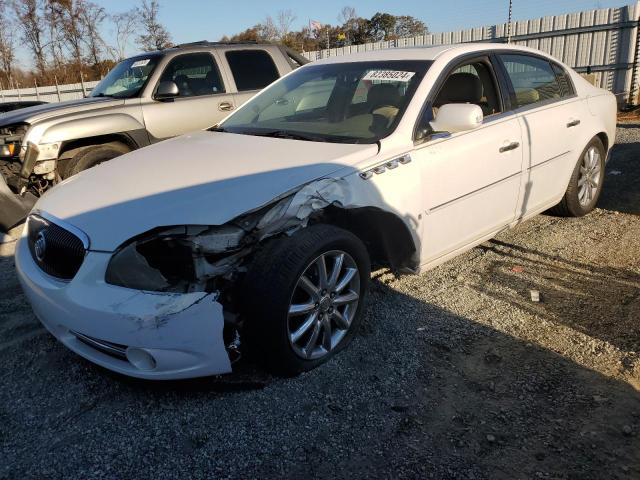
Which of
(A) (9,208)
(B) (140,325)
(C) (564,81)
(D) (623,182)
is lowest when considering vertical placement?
(D) (623,182)

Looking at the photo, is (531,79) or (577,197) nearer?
(531,79)

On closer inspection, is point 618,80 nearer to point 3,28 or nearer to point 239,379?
point 239,379

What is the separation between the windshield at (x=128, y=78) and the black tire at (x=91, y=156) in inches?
28.4

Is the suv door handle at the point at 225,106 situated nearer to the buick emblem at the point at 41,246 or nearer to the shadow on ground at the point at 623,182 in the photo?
the buick emblem at the point at 41,246

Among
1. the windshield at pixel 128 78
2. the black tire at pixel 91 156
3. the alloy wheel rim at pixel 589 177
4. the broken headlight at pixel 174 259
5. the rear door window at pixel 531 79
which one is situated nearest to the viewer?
the broken headlight at pixel 174 259

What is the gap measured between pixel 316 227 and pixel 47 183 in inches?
169

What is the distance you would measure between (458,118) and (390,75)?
2.27 feet

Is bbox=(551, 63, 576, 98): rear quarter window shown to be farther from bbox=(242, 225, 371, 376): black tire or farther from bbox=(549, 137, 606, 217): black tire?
bbox=(242, 225, 371, 376): black tire

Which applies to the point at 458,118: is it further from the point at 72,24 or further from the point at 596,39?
the point at 72,24

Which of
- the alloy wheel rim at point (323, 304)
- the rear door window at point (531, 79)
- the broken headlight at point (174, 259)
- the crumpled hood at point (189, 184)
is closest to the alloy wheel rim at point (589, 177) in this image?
the rear door window at point (531, 79)

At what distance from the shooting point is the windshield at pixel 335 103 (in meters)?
3.53

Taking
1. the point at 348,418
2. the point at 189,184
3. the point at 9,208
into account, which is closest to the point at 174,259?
the point at 189,184

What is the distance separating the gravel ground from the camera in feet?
7.61

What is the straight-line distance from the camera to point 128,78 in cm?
684
